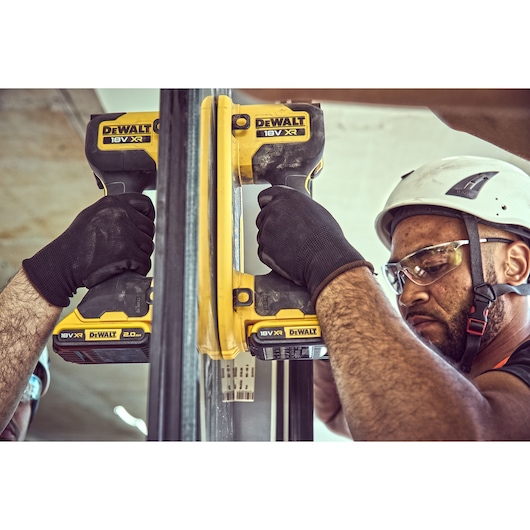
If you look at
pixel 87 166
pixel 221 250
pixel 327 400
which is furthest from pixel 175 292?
pixel 87 166

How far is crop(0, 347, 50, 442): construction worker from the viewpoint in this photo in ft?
7.36

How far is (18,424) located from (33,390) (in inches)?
5.5

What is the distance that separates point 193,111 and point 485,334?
1.13 m

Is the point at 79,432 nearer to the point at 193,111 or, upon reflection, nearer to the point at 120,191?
the point at 120,191

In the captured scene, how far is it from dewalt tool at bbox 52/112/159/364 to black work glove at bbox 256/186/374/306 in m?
0.29

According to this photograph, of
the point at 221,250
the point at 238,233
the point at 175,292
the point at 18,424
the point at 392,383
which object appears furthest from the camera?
the point at 18,424

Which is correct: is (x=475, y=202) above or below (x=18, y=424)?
above

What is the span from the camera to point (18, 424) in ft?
7.54

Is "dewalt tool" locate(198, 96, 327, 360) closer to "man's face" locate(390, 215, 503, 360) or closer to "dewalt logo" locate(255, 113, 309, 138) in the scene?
"dewalt logo" locate(255, 113, 309, 138)

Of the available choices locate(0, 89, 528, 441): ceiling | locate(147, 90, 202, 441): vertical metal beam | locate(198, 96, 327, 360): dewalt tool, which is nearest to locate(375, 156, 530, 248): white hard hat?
locate(0, 89, 528, 441): ceiling

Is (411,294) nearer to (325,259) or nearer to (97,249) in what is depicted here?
(325,259)

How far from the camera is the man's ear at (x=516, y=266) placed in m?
1.85

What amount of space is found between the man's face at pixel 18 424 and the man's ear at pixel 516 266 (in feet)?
5.95
